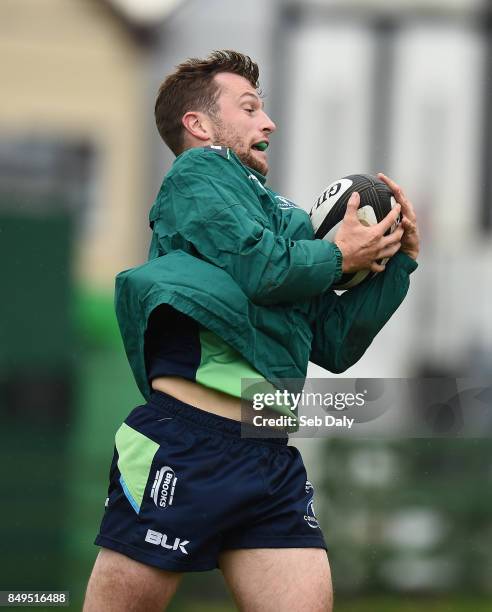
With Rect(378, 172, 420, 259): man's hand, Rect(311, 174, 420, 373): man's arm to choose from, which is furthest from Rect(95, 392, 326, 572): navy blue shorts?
Rect(378, 172, 420, 259): man's hand

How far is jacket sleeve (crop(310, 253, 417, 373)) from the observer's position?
3.47 meters

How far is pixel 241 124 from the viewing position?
347cm

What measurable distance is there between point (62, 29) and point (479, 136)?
433cm

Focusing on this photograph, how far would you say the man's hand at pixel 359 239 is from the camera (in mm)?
3260

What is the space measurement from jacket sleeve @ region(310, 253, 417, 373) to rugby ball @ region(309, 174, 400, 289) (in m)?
0.05

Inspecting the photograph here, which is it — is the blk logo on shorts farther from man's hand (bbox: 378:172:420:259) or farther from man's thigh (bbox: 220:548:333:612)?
man's hand (bbox: 378:172:420:259)

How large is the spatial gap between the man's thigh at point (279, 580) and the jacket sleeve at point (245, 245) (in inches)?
25.0

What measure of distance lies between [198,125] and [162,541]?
3.72 ft

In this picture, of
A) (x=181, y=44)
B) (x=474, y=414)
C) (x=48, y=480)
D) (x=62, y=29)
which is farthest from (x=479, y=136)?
(x=48, y=480)

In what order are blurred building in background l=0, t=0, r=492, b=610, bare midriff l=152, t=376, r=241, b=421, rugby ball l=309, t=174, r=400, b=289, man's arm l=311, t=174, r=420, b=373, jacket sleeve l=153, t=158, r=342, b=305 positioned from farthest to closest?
blurred building in background l=0, t=0, r=492, b=610
man's arm l=311, t=174, r=420, b=373
rugby ball l=309, t=174, r=400, b=289
bare midriff l=152, t=376, r=241, b=421
jacket sleeve l=153, t=158, r=342, b=305

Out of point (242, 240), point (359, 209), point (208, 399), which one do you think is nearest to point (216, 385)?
point (208, 399)

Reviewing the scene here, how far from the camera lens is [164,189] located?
3.34m

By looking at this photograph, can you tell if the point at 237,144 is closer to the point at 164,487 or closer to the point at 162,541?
the point at 164,487

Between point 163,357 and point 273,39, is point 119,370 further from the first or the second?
point 273,39
